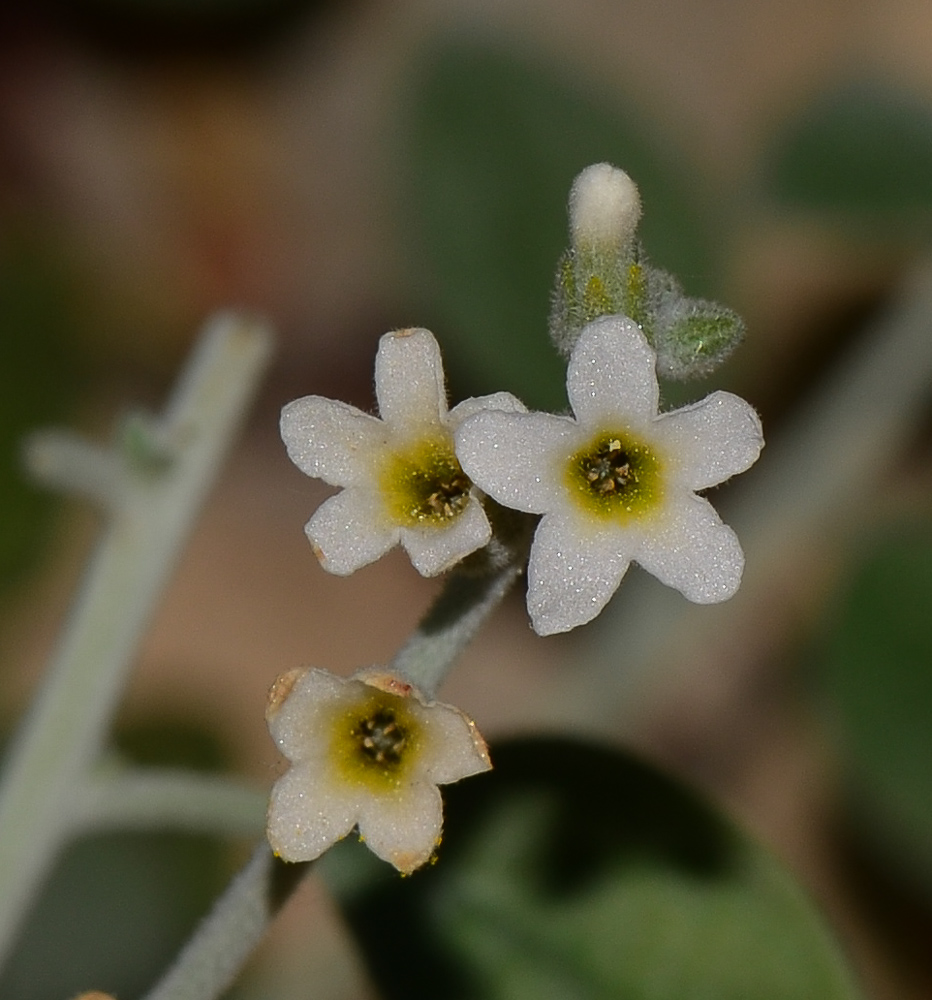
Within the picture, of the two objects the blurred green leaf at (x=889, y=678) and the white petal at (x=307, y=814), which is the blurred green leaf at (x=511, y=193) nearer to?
the blurred green leaf at (x=889, y=678)

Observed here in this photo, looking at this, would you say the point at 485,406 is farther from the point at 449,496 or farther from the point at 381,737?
the point at 381,737

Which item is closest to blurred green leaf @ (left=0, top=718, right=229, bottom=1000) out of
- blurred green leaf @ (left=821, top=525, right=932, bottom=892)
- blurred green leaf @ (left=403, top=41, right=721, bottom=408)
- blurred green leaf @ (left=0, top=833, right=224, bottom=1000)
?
blurred green leaf @ (left=0, top=833, right=224, bottom=1000)

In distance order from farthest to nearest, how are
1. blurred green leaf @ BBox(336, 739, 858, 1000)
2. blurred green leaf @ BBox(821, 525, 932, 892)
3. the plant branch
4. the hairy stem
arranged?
1. blurred green leaf @ BBox(821, 525, 932, 892)
2. the plant branch
3. blurred green leaf @ BBox(336, 739, 858, 1000)
4. the hairy stem

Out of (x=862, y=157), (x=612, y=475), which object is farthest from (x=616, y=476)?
(x=862, y=157)

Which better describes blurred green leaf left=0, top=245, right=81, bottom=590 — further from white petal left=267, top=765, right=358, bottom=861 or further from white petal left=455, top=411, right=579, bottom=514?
white petal left=455, top=411, right=579, bottom=514

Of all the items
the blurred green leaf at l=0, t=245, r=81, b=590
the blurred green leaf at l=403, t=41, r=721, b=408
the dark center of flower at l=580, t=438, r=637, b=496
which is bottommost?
the dark center of flower at l=580, t=438, r=637, b=496

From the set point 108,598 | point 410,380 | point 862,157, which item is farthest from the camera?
point 862,157

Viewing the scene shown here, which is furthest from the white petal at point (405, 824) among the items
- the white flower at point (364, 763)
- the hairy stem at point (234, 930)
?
the hairy stem at point (234, 930)
